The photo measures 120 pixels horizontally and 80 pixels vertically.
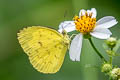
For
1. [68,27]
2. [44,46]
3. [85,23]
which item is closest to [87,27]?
[85,23]

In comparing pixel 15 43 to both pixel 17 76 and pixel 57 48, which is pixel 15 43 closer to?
pixel 17 76

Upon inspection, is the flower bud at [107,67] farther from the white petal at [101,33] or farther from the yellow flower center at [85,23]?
the yellow flower center at [85,23]

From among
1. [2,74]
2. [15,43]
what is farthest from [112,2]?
[2,74]

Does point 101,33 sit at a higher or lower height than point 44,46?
higher

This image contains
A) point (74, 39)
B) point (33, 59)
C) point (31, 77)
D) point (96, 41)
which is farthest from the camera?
point (31, 77)

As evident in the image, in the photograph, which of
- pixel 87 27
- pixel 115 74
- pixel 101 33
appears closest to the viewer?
pixel 115 74

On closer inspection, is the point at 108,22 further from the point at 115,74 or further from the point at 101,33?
the point at 115,74

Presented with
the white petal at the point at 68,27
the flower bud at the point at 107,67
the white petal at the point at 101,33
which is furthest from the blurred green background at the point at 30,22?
the flower bud at the point at 107,67

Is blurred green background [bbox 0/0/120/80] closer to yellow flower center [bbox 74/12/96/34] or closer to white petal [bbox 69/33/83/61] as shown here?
yellow flower center [bbox 74/12/96/34]
